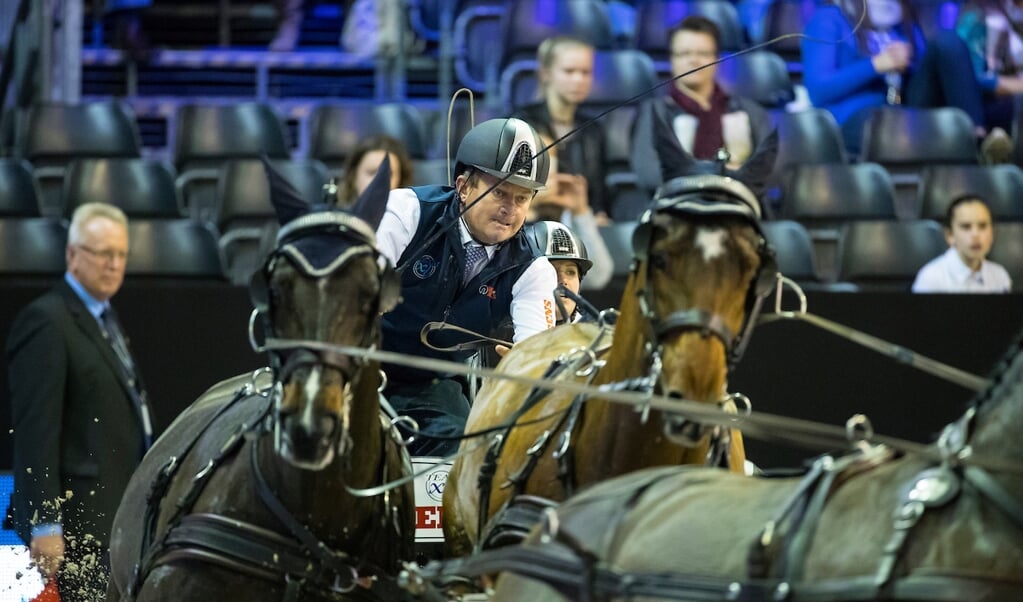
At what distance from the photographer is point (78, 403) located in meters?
6.28

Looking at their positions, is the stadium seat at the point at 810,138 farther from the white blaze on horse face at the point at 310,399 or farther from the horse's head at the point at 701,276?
the white blaze on horse face at the point at 310,399

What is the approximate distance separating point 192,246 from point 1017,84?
548cm

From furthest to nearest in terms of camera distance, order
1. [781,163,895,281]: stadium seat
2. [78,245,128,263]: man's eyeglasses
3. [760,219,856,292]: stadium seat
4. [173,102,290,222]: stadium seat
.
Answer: [173,102,290,222]: stadium seat < [781,163,895,281]: stadium seat < [760,219,856,292]: stadium seat < [78,245,128,263]: man's eyeglasses

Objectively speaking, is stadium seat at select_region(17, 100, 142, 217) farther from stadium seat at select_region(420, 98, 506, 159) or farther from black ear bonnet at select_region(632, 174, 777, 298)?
black ear bonnet at select_region(632, 174, 777, 298)

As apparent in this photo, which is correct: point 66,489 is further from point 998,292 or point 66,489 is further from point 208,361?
point 998,292

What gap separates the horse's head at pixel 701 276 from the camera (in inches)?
140

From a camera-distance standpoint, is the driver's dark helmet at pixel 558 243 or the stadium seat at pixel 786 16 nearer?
the driver's dark helmet at pixel 558 243

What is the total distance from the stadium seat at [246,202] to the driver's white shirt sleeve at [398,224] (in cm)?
392

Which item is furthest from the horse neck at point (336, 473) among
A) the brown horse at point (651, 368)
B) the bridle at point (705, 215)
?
the bridle at point (705, 215)

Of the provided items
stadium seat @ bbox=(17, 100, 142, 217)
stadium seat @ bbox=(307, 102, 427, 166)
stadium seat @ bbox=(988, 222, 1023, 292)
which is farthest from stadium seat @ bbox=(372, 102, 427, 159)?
stadium seat @ bbox=(988, 222, 1023, 292)

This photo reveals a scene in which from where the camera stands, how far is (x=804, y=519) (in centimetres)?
284

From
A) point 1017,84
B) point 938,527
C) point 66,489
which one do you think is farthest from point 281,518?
point 1017,84

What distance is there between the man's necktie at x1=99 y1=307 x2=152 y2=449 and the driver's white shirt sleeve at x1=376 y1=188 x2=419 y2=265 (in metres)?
1.86

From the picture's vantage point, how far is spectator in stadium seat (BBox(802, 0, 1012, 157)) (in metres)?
10.1
